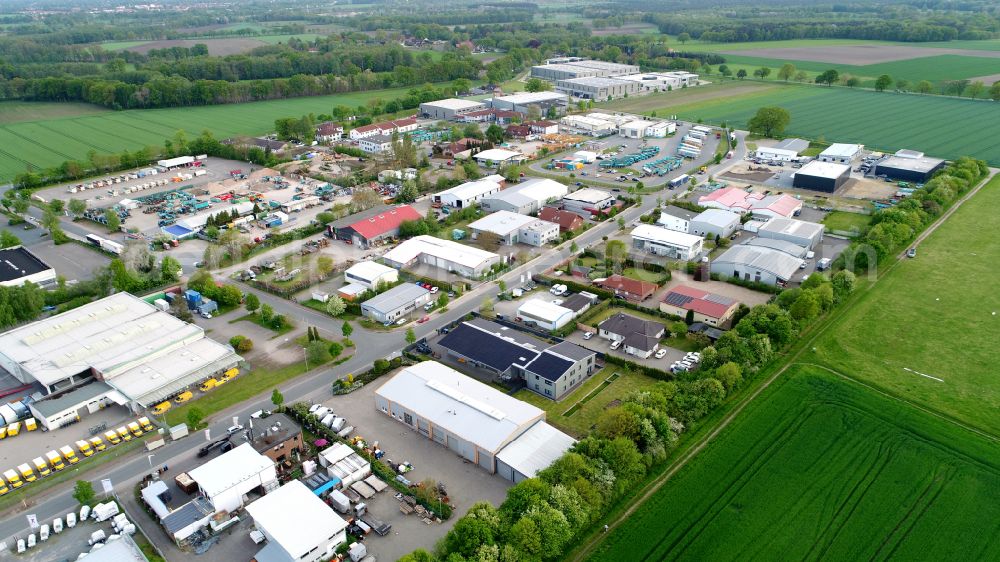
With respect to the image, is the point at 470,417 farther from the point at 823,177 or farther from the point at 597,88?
the point at 597,88

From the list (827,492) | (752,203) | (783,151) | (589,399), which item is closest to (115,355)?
(589,399)

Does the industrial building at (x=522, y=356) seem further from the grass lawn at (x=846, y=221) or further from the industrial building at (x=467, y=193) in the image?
the grass lawn at (x=846, y=221)

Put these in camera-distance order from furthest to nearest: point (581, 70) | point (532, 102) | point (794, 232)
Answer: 1. point (581, 70)
2. point (532, 102)
3. point (794, 232)

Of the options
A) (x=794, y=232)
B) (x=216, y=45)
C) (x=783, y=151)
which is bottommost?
(x=794, y=232)

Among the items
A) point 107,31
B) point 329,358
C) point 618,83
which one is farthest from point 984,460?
point 107,31

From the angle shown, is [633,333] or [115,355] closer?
[115,355]

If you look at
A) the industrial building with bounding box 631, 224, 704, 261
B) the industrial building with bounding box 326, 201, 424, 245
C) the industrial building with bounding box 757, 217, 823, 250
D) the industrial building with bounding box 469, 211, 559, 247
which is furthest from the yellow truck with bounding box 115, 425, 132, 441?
the industrial building with bounding box 757, 217, 823, 250

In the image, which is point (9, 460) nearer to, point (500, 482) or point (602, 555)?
point (500, 482)
